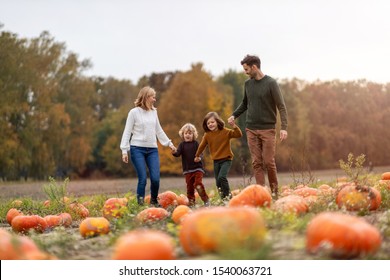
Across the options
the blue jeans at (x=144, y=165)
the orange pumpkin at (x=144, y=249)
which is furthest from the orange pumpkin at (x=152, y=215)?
the orange pumpkin at (x=144, y=249)

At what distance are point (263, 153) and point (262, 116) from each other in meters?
0.51

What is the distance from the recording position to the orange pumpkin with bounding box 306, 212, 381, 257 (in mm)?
3241

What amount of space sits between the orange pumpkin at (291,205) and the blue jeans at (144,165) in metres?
3.16

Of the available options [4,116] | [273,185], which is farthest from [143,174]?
[4,116]

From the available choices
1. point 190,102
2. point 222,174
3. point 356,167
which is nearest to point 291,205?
point 356,167

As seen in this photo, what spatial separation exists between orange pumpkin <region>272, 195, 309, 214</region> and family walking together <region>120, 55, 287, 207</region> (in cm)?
230

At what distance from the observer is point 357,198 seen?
514 centimetres

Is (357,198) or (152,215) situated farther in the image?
(152,215)

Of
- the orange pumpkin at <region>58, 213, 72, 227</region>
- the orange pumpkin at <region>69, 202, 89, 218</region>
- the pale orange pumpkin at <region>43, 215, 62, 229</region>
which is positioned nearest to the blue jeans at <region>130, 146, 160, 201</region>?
the orange pumpkin at <region>69, 202, 89, 218</region>

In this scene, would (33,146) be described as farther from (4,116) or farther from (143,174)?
(143,174)

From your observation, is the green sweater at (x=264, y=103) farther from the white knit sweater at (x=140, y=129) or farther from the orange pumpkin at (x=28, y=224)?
the orange pumpkin at (x=28, y=224)

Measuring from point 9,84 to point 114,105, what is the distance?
2345 centimetres

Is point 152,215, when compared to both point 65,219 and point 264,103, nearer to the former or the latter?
point 65,219

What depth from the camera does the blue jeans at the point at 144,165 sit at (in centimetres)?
799
